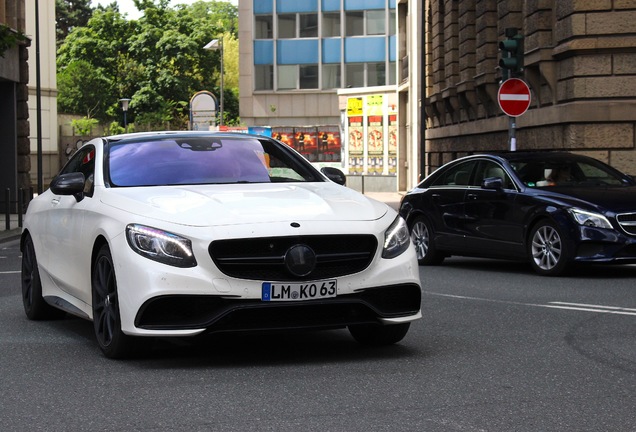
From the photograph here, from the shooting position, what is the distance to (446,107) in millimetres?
40688

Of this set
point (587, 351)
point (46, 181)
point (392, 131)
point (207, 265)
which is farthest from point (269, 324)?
point (46, 181)

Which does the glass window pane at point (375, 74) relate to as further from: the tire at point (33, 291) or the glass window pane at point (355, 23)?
the tire at point (33, 291)

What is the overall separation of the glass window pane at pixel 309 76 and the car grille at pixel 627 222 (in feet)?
205

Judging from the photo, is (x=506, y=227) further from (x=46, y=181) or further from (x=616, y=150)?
(x=46, y=181)

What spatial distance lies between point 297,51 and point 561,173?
61.1 metres

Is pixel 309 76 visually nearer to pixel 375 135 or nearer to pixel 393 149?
pixel 375 135

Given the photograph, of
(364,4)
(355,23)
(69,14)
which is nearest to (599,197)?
(364,4)

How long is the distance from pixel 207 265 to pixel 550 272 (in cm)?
777

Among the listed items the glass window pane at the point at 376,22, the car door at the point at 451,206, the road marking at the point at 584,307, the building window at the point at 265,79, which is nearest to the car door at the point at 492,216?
the car door at the point at 451,206

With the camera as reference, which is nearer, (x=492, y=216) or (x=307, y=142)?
(x=492, y=216)

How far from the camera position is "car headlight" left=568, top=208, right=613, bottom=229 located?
46.1 ft

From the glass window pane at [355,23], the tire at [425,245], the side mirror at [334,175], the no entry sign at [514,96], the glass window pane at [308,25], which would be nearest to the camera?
the side mirror at [334,175]

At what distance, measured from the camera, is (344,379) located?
7.12 m

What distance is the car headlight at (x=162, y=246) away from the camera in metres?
7.42
